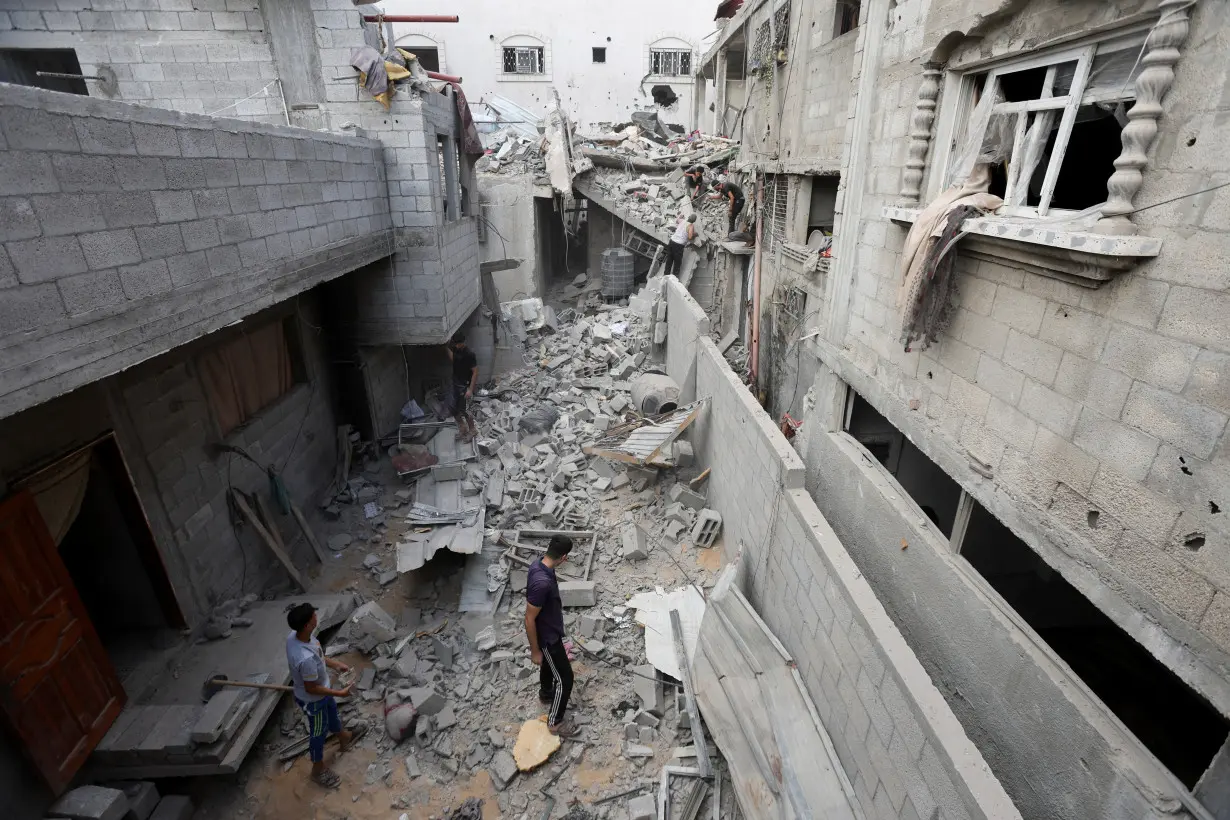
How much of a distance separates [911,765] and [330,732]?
4683 millimetres

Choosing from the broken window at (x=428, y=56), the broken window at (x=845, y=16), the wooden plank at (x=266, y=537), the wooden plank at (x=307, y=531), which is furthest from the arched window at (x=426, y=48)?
the wooden plank at (x=266, y=537)

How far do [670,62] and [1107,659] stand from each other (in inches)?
1128

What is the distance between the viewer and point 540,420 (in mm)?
10867

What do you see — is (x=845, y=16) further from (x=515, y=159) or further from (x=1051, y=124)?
(x=515, y=159)

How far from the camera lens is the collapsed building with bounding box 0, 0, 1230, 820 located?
267cm

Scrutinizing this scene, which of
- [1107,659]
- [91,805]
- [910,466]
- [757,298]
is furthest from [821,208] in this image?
[91,805]

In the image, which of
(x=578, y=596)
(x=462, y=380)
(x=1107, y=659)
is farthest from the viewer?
(x=462, y=380)

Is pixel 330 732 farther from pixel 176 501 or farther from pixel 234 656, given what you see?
pixel 176 501

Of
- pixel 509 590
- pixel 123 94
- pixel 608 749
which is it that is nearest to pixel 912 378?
pixel 608 749

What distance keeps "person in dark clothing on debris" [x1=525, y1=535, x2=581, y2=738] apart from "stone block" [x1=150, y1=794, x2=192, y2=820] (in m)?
2.87

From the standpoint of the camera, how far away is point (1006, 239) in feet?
10.8

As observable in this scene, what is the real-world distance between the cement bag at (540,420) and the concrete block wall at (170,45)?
234 inches

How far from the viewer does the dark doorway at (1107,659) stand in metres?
4.09

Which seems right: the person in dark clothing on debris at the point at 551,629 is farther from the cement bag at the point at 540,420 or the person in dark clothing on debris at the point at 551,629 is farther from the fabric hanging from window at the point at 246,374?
the cement bag at the point at 540,420
